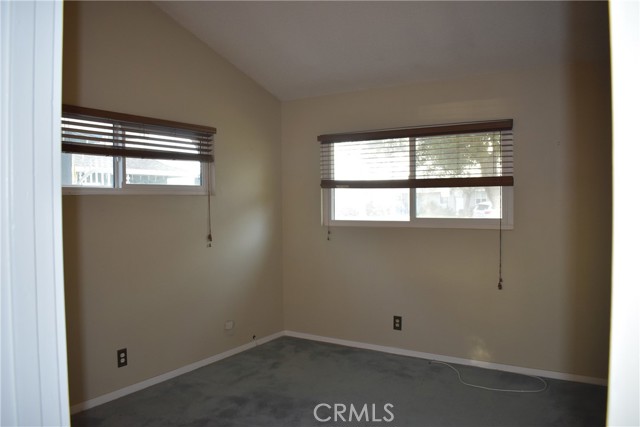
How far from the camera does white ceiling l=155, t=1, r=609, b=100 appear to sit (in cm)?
282

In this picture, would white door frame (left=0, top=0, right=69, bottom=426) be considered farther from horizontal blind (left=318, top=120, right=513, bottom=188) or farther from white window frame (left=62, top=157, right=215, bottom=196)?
horizontal blind (left=318, top=120, right=513, bottom=188)

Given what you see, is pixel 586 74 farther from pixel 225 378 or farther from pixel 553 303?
pixel 225 378

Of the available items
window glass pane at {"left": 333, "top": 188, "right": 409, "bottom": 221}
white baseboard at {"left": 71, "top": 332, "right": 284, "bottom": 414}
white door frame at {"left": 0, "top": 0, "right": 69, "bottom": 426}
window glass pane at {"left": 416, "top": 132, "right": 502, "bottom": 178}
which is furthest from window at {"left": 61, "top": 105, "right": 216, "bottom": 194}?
white door frame at {"left": 0, "top": 0, "right": 69, "bottom": 426}

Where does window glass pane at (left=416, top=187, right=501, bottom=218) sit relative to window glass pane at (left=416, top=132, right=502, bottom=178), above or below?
below

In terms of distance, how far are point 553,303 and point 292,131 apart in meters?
2.70

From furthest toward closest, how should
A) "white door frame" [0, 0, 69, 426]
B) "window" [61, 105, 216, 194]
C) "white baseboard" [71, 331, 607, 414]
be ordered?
"white baseboard" [71, 331, 607, 414] < "window" [61, 105, 216, 194] < "white door frame" [0, 0, 69, 426]

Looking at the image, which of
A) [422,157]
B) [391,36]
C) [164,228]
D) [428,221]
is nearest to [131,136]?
[164,228]

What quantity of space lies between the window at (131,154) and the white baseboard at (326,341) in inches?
53.6

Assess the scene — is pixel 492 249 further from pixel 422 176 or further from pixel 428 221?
pixel 422 176

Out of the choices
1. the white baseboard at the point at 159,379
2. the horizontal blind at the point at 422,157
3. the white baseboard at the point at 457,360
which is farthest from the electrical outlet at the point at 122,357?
the horizontal blind at the point at 422,157

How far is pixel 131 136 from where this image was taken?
3.07 metres

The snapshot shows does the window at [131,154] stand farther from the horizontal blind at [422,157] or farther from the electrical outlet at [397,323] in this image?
the electrical outlet at [397,323]

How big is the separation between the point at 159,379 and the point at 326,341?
155cm

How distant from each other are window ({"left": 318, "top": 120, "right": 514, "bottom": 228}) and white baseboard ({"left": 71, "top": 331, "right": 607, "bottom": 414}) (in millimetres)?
1093
